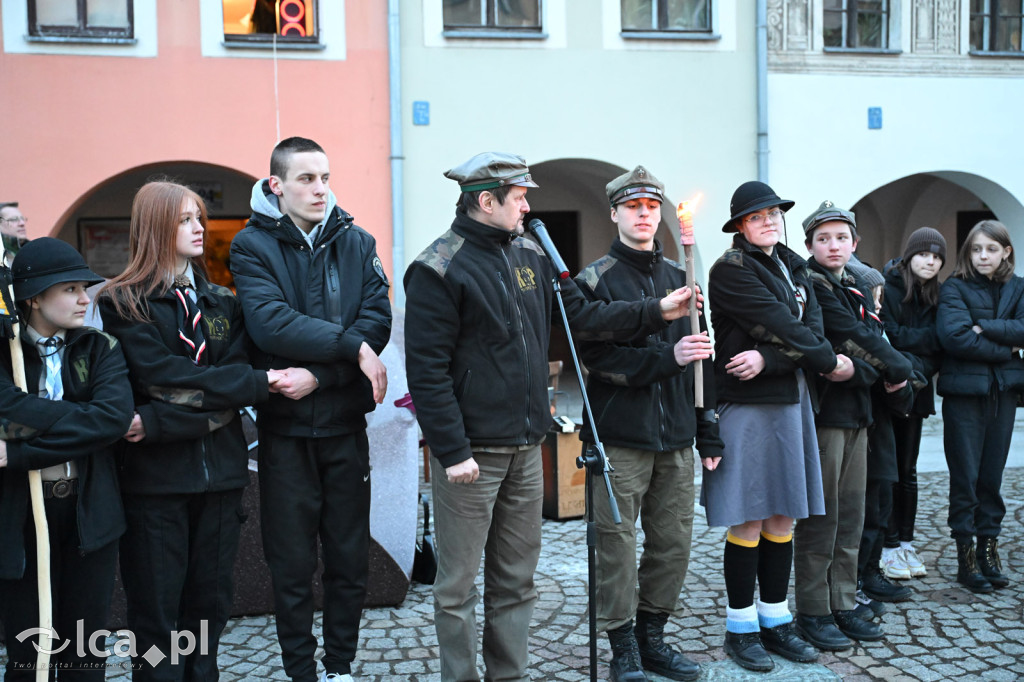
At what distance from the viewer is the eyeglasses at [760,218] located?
430 cm

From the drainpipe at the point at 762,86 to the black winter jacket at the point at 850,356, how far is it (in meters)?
7.02

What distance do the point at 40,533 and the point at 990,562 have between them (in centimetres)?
485

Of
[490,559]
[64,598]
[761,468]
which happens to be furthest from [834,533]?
[64,598]

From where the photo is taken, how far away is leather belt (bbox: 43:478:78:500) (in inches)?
126

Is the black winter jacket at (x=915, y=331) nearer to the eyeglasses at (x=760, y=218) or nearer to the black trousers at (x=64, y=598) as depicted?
the eyeglasses at (x=760, y=218)

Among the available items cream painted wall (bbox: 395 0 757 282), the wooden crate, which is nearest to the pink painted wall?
cream painted wall (bbox: 395 0 757 282)

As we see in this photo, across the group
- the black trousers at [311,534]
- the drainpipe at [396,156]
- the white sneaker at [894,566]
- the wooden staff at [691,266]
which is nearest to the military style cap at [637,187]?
the wooden staff at [691,266]

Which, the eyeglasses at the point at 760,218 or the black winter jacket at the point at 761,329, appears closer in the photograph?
the black winter jacket at the point at 761,329

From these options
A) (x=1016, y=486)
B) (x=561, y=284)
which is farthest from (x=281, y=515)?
(x=1016, y=486)

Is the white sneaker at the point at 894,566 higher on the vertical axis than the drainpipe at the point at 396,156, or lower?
lower

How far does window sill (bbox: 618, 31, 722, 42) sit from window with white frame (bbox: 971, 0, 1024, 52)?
3.68m

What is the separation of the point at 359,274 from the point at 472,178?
633 mm

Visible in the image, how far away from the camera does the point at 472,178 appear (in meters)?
3.62

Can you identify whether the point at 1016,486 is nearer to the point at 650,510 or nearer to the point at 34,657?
the point at 650,510
